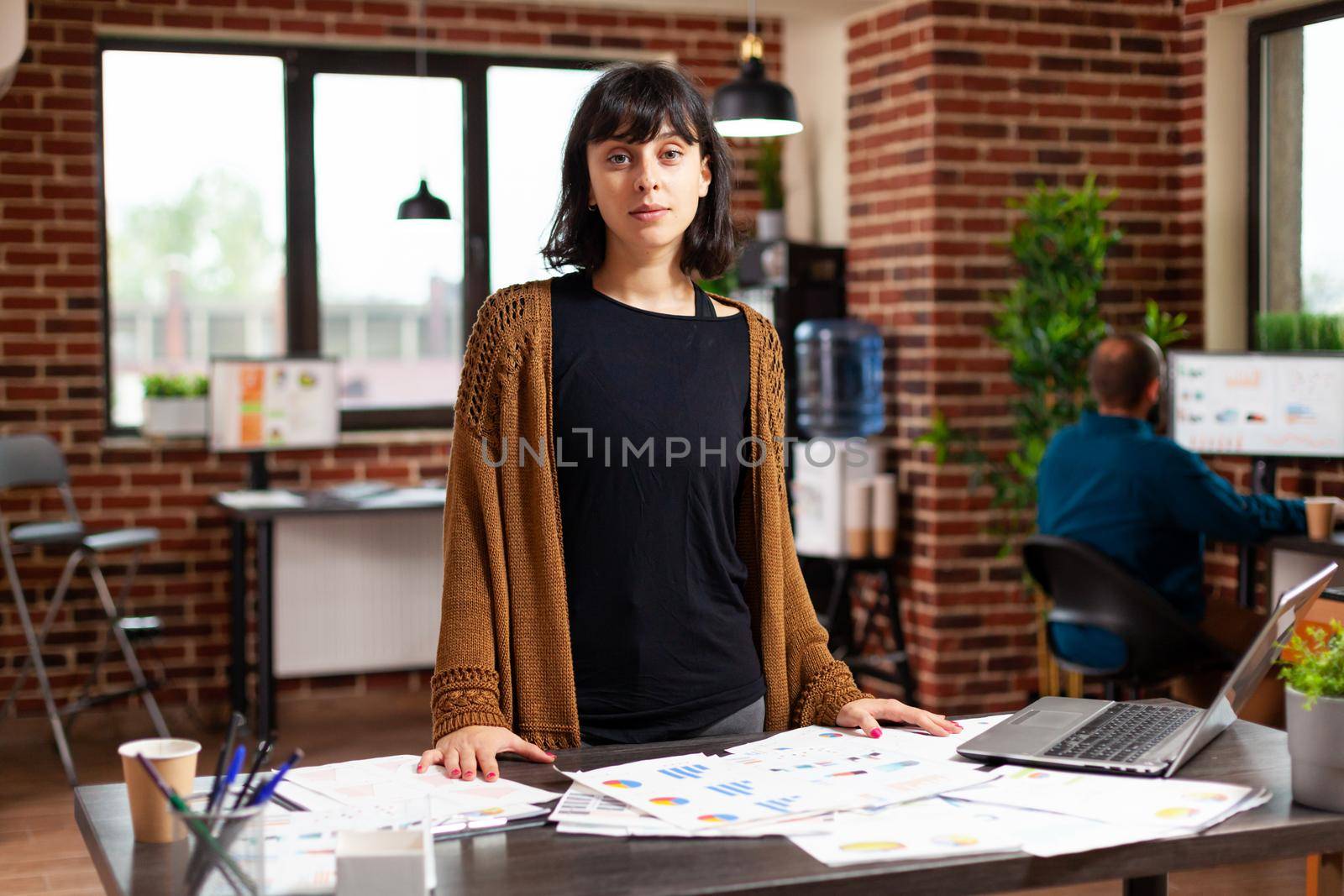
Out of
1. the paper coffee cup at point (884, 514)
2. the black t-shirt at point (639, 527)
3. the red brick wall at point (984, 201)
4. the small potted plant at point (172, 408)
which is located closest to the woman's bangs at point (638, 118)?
the black t-shirt at point (639, 527)

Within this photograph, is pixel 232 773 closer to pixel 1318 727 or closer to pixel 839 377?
pixel 1318 727

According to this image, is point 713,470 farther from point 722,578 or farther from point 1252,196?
point 1252,196

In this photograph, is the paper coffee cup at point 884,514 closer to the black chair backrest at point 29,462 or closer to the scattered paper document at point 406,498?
the scattered paper document at point 406,498

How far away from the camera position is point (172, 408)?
17.5 ft

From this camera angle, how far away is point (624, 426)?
1.85 m

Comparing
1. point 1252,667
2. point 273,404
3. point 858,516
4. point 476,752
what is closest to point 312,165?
point 273,404

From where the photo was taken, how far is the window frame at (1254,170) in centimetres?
491

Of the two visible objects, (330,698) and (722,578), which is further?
(330,698)

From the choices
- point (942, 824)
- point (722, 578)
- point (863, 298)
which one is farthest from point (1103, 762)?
point (863, 298)

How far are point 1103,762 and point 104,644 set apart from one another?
Answer: 14.8 feet

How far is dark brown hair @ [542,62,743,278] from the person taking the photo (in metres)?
1.83

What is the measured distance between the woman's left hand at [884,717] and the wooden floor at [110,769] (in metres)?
1.91

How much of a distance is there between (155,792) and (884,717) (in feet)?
2.94

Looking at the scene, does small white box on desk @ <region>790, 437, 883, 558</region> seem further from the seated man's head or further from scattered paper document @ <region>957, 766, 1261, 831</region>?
scattered paper document @ <region>957, 766, 1261, 831</region>
